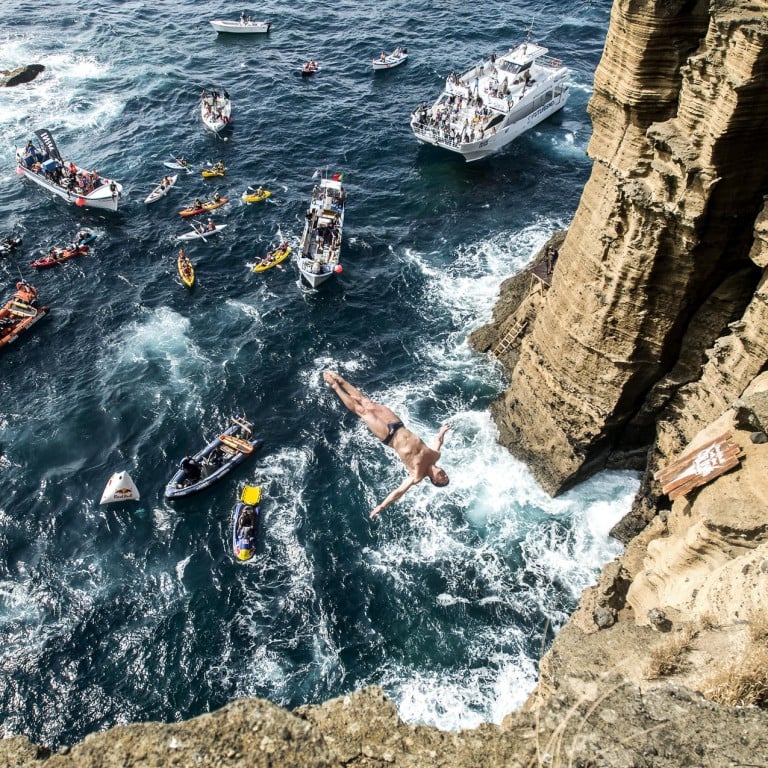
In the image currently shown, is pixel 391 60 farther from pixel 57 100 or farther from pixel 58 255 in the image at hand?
pixel 58 255

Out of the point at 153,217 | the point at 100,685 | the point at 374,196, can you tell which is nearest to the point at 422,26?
the point at 374,196

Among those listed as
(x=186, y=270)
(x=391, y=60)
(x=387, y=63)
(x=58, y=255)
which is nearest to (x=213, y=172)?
(x=186, y=270)

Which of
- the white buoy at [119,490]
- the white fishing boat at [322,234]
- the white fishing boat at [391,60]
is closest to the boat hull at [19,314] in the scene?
the white buoy at [119,490]

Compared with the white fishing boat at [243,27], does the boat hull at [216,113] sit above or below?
below

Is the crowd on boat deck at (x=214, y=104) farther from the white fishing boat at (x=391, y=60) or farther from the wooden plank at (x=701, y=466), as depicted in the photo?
the wooden plank at (x=701, y=466)

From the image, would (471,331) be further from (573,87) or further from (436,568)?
(573,87)
